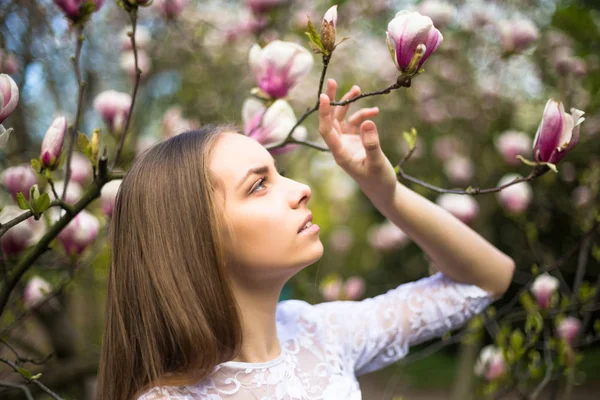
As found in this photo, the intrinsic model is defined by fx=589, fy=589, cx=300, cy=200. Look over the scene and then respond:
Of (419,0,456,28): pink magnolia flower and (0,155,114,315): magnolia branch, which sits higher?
(0,155,114,315): magnolia branch

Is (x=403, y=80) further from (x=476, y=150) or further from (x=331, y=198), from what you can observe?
(x=331, y=198)

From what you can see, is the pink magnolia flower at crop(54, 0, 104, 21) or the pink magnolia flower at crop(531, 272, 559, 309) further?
the pink magnolia flower at crop(531, 272, 559, 309)

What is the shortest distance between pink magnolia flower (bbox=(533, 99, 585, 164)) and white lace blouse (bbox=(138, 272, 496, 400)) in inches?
15.2

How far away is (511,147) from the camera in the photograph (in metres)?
1.97

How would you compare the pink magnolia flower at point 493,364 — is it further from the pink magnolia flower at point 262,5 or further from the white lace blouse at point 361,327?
the pink magnolia flower at point 262,5

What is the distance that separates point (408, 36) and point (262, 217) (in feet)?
1.27

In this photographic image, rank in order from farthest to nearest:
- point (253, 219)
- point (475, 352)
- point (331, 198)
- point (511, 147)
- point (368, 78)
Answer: point (331, 198), point (368, 78), point (475, 352), point (511, 147), point (253, 219)

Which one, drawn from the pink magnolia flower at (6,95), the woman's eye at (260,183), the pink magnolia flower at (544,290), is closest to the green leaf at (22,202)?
the pink magnolia flower at (6,95)

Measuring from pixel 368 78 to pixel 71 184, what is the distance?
2.90 m

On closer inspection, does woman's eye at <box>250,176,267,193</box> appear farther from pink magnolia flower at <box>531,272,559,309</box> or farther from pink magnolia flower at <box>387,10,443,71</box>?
pink magnolia flower at <box>531,272,559,309</box>

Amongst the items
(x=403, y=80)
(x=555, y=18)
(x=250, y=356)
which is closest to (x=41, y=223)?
(x=250, y=356)

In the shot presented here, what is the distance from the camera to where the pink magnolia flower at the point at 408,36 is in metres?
0.89

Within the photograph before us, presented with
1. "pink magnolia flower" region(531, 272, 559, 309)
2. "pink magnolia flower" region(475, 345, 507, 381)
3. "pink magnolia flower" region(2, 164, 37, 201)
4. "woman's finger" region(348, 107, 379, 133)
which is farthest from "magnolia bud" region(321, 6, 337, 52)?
"pink magnolia flower" region(475, 345, 507, 381)

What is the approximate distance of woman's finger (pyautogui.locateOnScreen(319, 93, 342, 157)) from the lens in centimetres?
106
